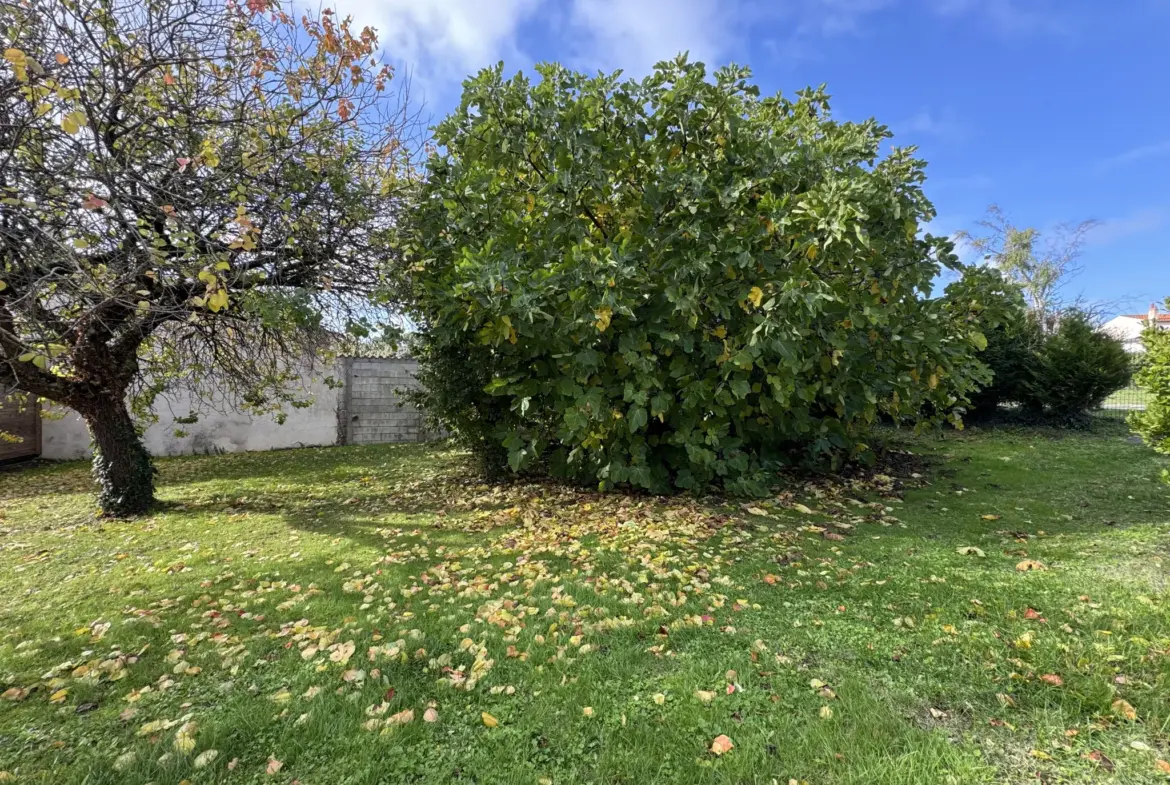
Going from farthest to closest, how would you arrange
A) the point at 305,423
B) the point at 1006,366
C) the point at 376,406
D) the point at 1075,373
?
the point at 376,406 < the point at 305,423 < the point at 1006,366 < the point at 1075,373

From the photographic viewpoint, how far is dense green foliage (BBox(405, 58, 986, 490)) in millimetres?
4359

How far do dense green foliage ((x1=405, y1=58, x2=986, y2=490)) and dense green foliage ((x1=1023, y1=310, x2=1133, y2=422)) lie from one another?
5924 mm

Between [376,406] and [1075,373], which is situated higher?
[1075,373]

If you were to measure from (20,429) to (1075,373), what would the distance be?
16725 mm

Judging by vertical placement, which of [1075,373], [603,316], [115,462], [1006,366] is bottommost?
[115,462]

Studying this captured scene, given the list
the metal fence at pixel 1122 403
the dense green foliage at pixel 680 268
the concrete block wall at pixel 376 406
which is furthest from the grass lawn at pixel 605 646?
the metal fence at pixel 1122 403

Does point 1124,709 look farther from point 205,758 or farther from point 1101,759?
point 205,758

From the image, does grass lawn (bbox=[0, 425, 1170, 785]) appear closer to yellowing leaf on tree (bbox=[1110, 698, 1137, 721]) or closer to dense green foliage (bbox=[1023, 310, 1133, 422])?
yellowing leaf on tree (bbox=[1110, 698, 1137, 721])

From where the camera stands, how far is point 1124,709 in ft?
6.86

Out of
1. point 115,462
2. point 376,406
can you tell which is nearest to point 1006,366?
point 376,406

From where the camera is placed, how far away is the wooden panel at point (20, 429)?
26.6 feet

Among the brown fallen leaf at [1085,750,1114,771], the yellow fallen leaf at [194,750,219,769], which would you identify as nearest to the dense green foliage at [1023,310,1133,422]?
the brown fallen leaf at [1085,750,1114,771]

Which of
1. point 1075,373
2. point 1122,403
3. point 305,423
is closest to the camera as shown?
point 1075,373

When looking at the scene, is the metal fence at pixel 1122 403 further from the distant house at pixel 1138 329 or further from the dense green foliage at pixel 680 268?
the dense green foliage at pixel 680 268
